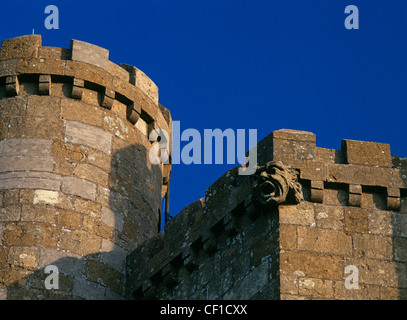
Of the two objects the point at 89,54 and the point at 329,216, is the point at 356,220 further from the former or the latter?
the point at 89,54

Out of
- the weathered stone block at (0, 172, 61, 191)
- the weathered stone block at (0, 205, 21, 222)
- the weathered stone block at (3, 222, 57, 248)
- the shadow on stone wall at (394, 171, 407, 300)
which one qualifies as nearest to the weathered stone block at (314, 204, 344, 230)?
the shadow on stone wall at (394, 171, 407, 300)

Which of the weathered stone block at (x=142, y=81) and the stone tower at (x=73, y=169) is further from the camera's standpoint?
the weathered stone block at (x=142, y=81)

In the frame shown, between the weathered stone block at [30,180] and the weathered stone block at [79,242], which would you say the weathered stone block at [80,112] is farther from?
the weathered stone block at [79,242]

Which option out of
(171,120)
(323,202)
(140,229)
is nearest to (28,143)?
(140,229)

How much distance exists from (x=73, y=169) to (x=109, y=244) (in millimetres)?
1208

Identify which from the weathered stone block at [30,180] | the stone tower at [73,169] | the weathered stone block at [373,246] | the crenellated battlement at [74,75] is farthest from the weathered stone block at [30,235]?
the weathered stone block at [373,246]

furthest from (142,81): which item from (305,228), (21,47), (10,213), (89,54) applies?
(305,228)

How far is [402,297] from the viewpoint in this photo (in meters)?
16.7

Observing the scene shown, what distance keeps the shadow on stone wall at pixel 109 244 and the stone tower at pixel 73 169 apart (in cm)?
1

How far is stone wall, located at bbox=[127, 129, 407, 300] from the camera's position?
1664cm

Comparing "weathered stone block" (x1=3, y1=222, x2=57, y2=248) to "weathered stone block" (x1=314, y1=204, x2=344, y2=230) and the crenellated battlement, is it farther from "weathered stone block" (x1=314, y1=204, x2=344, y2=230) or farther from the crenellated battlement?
"weathered stone block" (x1=314, y1=204, x2=344, y2=230)

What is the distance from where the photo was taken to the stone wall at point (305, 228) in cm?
1664
